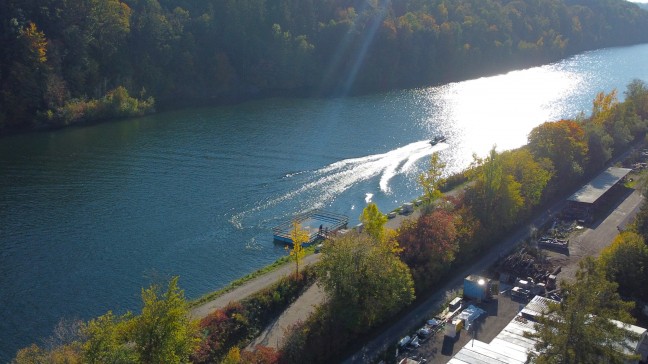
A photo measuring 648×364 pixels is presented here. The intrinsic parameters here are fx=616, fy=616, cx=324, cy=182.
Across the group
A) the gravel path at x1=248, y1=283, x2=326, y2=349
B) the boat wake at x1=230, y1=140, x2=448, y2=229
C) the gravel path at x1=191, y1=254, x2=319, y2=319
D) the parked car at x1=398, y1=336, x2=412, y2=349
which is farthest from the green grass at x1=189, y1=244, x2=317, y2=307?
the parked car at x1=398, y1=336, x2=412, y2=349

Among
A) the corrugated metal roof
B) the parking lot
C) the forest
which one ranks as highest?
the forest

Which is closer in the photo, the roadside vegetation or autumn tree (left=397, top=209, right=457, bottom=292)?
the roadside vegetation

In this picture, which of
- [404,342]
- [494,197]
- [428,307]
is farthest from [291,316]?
[494,197]

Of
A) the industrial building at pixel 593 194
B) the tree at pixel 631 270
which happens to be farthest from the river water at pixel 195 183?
the tree at pixel 631 270

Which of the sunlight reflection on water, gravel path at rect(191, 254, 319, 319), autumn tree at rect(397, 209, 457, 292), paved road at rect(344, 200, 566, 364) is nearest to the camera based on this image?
paved road at rect(344, 200, 566, 364)

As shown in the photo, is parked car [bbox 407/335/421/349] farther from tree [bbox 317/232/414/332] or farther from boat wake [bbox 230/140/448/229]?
boat wake [bbox 230/140/448/229]

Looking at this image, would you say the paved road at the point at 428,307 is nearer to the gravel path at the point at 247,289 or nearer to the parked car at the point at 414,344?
the parked car at the point at 414,344

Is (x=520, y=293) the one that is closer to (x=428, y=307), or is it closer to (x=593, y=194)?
(x=428, y=307)
